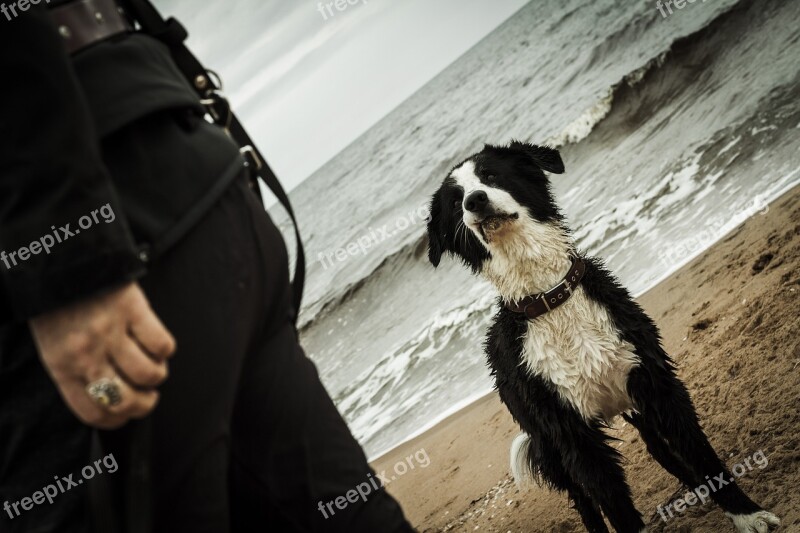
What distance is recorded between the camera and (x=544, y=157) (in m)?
3.34

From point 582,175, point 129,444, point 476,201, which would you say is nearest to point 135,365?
point 129,444

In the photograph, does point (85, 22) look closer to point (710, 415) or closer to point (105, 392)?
point (105, 392)

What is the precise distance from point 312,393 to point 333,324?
12804 mm

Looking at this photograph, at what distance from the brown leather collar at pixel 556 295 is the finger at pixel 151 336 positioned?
6.94ft

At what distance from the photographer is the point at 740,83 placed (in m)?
10.1

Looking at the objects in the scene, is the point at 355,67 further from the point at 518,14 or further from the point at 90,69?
the point at 90,69

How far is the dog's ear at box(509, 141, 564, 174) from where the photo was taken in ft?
10.9

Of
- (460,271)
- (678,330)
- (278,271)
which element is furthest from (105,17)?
(460,271)

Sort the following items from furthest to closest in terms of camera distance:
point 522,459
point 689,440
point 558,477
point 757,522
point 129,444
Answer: point 522,459
point 558,477
point 689,440
point 757,522
point 129,444

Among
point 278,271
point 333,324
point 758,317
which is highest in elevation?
point 278,271

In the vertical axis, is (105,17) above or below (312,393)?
above

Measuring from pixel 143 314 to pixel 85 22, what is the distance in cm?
53

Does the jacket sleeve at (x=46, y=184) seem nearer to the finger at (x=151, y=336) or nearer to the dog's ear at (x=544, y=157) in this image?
the finger at (x=151, y=336)

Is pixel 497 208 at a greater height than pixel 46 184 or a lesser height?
lesser
